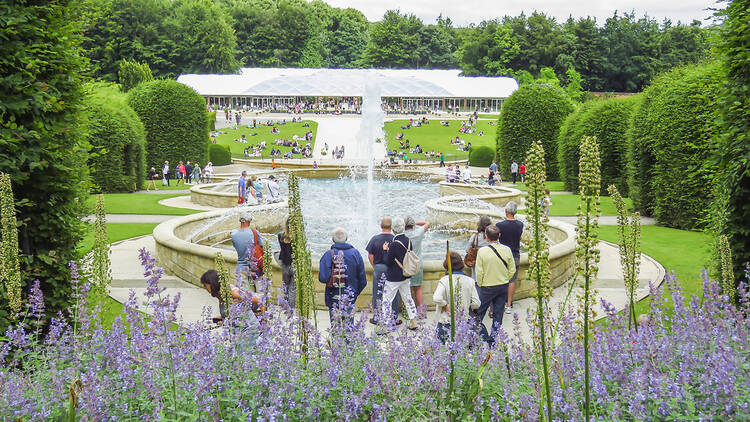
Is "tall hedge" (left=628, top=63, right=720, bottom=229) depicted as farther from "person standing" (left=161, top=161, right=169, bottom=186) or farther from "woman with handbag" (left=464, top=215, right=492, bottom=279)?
"person standing" (left=161, top=161, right=169, bottom=186)

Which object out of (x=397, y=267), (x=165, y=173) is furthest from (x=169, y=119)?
(x=397, y=267)

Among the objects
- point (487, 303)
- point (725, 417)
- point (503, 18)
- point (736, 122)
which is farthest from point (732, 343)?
point (503, 18)

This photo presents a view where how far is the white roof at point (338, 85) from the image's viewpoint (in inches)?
2918

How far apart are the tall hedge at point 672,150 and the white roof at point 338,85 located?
184ft

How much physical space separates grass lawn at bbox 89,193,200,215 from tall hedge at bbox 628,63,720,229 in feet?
46.8

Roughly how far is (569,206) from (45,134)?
19.0 metres

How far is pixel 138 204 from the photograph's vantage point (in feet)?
71.7

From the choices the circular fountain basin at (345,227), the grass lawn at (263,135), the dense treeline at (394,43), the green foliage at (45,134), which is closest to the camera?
the green foliage at (45,134)

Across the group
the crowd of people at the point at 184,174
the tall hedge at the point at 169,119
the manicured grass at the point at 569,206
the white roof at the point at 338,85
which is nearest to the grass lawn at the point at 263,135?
the white roof at the point at 338,85

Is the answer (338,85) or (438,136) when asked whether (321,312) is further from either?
(338,85)

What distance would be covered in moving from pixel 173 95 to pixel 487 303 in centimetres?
2761

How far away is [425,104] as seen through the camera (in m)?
81.1

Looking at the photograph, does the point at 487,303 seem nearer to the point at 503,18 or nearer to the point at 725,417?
the point at 725,417

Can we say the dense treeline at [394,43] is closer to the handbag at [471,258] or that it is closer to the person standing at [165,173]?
the person standing at [165,173]
